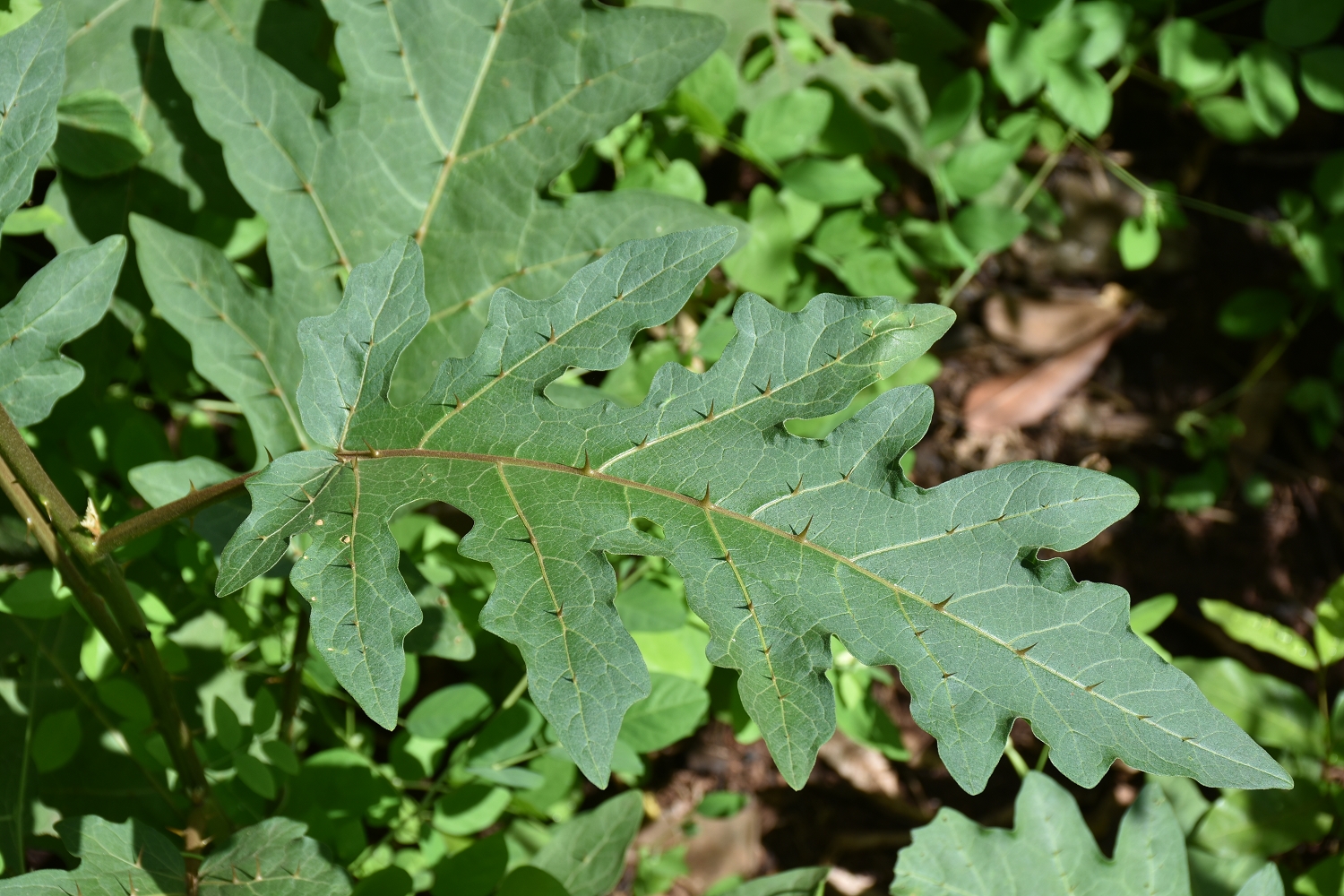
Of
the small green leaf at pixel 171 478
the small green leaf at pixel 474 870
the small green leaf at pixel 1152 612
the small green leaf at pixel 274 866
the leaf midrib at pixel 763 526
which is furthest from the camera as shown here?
the small green leaf at pixel 1152 612

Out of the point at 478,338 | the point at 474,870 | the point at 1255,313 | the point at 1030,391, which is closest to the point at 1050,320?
the point at 1030,391

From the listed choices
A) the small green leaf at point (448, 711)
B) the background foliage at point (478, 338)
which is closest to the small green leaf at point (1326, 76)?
the background foliage at point (478, 338)

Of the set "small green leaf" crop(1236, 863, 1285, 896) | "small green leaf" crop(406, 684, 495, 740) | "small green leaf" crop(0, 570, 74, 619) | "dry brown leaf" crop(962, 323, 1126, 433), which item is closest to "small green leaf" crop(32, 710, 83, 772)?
"small green leaf" crop(0, 570, 74, 619)

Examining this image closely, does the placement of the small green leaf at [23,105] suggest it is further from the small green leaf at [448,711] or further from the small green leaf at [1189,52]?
the small green leaf at [1189,52]

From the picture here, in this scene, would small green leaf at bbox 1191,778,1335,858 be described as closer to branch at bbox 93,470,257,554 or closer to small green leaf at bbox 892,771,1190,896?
small green leaf at bbox 892,771,1190,896

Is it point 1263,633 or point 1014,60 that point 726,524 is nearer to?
point 1014,60

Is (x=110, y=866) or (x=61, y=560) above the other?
(x=61, y=560)
